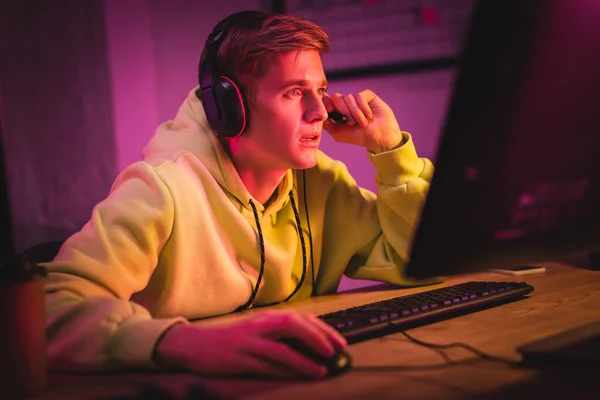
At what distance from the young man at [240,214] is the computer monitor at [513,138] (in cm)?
33

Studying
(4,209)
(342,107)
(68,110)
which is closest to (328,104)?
(342,107)

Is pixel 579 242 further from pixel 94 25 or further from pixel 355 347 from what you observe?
pixel 94 25

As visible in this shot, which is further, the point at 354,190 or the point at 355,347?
the point at 354,190

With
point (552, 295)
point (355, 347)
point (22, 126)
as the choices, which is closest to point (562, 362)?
point (355, 347)

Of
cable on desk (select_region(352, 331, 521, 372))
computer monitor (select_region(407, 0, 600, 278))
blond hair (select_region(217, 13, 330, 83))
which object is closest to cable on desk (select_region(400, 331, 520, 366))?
cable on desk (select_region(352, 331, 521, 372))

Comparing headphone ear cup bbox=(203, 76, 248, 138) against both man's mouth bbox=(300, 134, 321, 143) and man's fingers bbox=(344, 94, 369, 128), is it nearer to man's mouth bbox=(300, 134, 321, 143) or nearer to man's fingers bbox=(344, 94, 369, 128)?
man's mouth bbox=(300, 134, 321, 143)

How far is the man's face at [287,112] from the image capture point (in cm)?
129

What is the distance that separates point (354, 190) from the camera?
5.03 feet

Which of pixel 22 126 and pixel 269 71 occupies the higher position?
pixel 269 71

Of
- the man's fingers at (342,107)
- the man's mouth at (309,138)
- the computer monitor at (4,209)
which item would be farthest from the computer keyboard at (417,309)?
the computer monitor at (4,209)

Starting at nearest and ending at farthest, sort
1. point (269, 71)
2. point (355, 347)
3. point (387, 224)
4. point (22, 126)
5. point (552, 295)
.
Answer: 1. point (355, 347)
2. point (552, 295)
3. point (269, 71)
4. point (387, 224)
5. point (22, 126)

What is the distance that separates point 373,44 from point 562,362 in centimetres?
157

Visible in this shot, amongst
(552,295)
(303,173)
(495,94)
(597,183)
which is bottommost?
(552,295)

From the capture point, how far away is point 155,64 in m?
2.58
